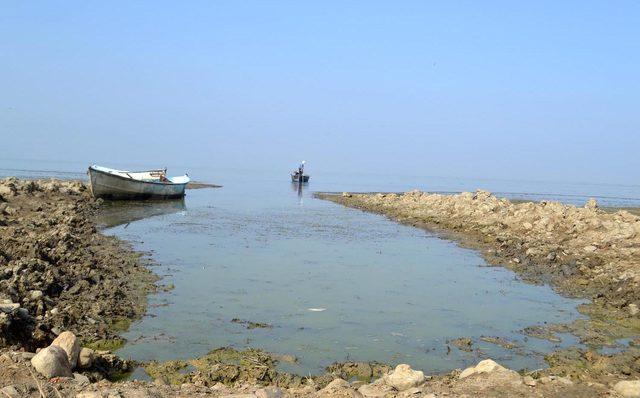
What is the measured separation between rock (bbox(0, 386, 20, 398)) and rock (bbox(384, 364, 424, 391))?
3600 millimetres

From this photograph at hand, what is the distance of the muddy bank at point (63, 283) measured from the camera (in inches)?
307

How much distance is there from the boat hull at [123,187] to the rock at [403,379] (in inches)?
1112

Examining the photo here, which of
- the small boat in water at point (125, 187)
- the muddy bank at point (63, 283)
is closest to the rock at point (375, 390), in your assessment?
the muddy bank at point (63, 283)

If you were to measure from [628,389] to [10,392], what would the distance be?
5927mm

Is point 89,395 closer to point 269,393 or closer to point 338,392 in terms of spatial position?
point 269,393

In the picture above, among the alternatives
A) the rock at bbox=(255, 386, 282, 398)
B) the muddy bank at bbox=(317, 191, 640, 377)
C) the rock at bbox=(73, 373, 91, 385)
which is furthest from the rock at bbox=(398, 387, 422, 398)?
the rock at bbox=(73, 373, 91, 385)

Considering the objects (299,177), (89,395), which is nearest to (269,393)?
(89,395)

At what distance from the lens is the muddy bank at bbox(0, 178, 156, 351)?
7793 mm

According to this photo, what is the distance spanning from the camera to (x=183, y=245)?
18.6 meters

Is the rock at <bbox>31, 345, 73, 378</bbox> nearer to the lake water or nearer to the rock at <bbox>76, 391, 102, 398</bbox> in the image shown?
the rock at <bbox>76, 391, 102, 398</bbox>

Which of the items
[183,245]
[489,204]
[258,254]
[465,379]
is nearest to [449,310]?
[465,379]

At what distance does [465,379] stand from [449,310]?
5272 mm

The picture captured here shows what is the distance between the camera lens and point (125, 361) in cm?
730

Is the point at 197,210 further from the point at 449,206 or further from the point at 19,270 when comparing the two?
the point at 19,270
